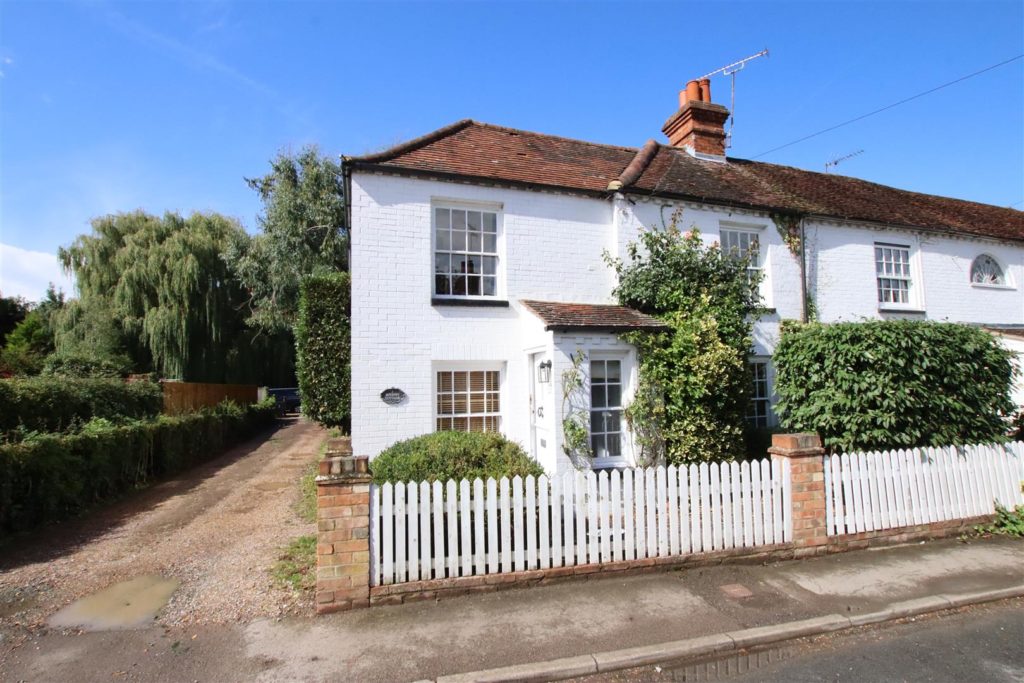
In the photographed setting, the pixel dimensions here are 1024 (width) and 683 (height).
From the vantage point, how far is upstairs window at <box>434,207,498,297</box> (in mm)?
9375

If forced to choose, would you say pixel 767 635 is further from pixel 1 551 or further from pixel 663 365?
pixel 1 551

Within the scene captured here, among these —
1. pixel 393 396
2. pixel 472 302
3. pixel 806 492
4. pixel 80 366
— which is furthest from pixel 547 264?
pixel 80 366

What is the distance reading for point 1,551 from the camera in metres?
6.65

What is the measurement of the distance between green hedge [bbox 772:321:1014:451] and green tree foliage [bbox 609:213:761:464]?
1223mm

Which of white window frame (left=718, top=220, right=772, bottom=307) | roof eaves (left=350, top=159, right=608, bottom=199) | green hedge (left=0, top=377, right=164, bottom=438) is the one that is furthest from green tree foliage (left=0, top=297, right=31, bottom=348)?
white window frame (left=718, top=220, right=772, bottom=307)

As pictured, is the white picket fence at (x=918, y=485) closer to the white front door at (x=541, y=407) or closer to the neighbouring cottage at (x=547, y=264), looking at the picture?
the neighbouring cottage at (x=547, y=264)

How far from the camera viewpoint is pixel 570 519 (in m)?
5.44

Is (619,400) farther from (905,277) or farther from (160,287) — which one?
(160,287)

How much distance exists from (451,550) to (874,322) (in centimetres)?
639

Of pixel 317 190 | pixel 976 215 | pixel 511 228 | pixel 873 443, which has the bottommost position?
pixel 873 443

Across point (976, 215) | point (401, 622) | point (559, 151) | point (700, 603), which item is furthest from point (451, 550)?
point (976, 215)

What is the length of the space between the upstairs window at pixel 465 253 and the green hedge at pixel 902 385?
5.35 meters

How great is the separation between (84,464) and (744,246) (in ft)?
43.0

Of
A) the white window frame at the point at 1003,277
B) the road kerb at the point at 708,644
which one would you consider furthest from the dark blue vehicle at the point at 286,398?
the white window frame at the point at 1003,277
